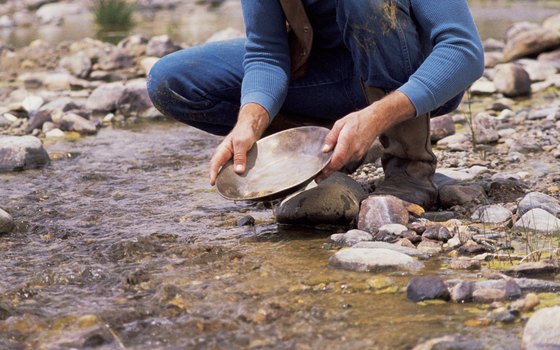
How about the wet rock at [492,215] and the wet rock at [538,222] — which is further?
the wet rock at [492,215]

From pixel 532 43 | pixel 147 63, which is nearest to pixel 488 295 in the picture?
pixel 532 43

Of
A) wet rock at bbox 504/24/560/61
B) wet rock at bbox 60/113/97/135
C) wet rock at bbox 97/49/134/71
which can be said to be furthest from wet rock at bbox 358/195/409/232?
wet rock at bbox 97/49/134/71

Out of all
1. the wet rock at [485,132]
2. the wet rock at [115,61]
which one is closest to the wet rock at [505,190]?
the wet rock at [485,132]

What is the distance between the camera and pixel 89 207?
3527mm

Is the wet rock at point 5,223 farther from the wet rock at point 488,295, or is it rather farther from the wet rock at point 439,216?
the wet rock at point 488,295

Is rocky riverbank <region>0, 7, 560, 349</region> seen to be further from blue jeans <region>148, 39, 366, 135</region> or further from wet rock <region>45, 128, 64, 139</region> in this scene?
blue jeans <region>148, 39, 366, 135</region>

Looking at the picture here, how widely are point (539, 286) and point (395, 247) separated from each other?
51cm

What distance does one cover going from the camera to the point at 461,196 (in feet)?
10.7

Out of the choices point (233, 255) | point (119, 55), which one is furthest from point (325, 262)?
point (119, 55)

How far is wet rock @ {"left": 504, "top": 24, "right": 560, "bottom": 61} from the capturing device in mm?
6809

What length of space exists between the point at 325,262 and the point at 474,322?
25.1 inches

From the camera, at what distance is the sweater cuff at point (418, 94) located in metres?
2.88

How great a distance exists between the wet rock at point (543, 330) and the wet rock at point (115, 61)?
6015 mm

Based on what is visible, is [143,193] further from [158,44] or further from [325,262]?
[158,44]
